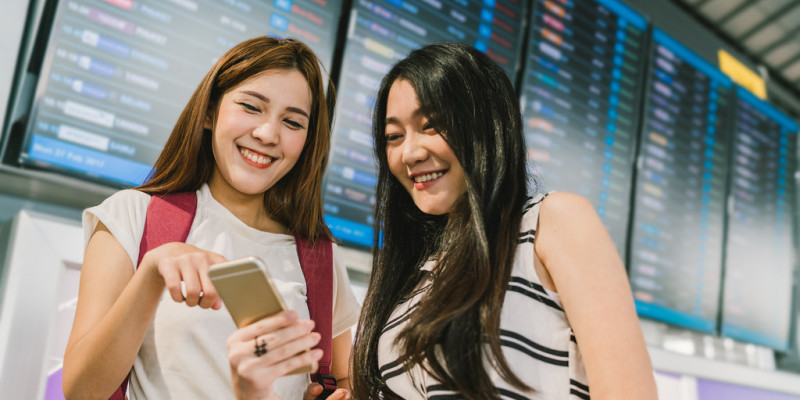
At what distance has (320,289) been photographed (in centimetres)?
159

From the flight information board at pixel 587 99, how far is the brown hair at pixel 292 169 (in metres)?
1.67

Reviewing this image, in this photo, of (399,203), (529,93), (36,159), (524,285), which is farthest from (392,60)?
(524,285)

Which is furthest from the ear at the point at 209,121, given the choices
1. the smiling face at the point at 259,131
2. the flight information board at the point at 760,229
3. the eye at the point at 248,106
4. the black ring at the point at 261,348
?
the flight information board at the point at 760,229

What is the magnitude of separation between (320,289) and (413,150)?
45cm

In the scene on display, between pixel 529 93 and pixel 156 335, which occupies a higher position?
pixel 529 93

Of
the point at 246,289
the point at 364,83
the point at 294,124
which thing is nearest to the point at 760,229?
the point at 364,83

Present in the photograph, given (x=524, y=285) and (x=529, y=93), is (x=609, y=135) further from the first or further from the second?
(x=524, y=285)

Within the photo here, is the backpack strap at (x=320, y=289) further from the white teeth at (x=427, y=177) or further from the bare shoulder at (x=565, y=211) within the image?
the bare shoulder at (x=565, y=211)

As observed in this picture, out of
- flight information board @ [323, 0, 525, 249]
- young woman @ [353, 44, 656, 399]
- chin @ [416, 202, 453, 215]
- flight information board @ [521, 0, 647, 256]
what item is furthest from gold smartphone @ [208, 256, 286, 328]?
flight information board @ [521, 0, 647, 256]

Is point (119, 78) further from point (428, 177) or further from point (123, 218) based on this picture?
point (428, 177)

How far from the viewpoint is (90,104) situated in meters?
1.91

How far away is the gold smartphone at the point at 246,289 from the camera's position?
32.9 inches

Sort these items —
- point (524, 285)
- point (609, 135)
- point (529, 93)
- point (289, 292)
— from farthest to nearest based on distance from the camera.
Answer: point (609, 135) < point (529, 93) < point (289, 292) < point (524, 285)

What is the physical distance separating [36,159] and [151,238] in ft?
2.20
